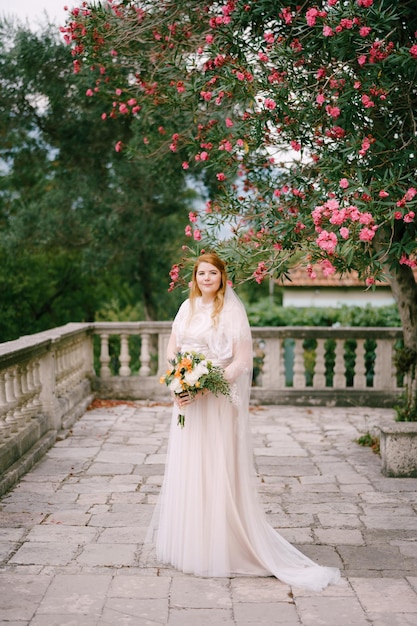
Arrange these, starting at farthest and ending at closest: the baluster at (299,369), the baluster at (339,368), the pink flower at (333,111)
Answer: the baluster at (299,369), the baluster at (339,368), the pink flower at (333,111)

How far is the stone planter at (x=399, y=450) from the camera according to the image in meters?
6.94

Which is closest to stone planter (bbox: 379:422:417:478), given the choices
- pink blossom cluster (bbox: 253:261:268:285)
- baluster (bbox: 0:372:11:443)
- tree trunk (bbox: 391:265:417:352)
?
tree trunk (bbox: 391:265:417:352)

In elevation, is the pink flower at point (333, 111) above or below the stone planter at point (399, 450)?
above

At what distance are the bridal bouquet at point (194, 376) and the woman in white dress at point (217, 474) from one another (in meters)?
0.10

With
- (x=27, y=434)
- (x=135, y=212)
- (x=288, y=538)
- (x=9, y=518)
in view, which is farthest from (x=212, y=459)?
(x=135, y=212)

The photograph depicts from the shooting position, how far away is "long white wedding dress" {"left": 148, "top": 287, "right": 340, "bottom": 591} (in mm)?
4633

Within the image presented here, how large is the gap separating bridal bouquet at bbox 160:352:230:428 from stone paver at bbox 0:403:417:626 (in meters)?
1.17

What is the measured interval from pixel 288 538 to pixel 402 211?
248cm

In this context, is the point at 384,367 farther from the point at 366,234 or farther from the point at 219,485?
the point at 219,485

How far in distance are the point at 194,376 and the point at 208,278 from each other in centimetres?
72

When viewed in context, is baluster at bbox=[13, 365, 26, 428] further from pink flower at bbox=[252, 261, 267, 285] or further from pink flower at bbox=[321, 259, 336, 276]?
pink flower at bbox=[321, 259, 336, 276]

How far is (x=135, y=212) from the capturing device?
14.4 meters

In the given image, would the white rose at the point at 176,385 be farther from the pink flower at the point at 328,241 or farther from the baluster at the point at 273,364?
the baluster at the point at 273,364

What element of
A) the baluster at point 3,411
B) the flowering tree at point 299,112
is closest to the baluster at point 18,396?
the baluster at point 3,411
